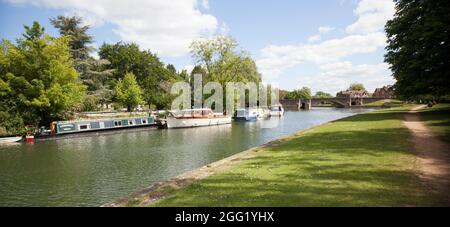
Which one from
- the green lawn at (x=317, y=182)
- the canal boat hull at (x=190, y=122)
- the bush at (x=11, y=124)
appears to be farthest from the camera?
the canal boat hull at (x=190, y=122)

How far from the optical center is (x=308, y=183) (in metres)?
10.1

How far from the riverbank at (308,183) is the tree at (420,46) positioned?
15.4 metres

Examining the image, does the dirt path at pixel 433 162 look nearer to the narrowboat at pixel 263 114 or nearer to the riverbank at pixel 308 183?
the riverbank at pixel 308 183

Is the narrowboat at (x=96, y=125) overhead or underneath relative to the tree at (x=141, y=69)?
underneath

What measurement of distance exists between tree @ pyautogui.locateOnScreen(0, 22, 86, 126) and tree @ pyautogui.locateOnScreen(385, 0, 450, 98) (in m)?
36.6

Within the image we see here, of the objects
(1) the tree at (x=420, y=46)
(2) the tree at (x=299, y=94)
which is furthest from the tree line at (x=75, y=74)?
(2) the tree at (x=299, y=94)

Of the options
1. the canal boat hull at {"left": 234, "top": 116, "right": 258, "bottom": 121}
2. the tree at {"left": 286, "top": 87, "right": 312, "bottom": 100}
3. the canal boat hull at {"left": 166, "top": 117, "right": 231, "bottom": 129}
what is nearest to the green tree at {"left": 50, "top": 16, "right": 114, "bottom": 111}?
the canal boat hull at {"left": 166, "top": 117, "right": 231, "bottom": 129}

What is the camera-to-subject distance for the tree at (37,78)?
37.4m

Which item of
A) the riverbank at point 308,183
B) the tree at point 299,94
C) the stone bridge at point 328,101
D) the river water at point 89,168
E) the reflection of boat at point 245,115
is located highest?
the tree at point 299,94

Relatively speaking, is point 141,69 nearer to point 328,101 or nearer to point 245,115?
point 245,115

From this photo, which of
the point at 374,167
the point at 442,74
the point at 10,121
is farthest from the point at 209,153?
the point at 10,121

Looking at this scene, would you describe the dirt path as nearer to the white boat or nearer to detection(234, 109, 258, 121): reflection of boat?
the white boat

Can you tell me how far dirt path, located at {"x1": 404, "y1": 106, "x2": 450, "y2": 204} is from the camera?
31.6 feet

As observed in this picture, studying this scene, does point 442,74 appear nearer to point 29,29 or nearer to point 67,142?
point 67,142
